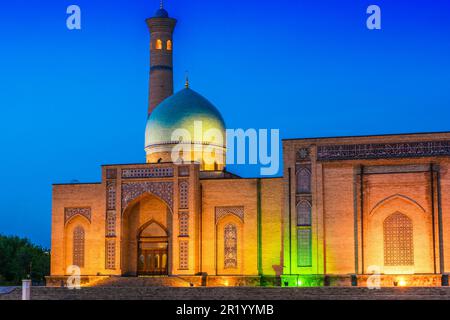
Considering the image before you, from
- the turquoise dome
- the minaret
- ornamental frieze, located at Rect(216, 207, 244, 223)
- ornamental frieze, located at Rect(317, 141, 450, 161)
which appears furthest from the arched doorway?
the minaret

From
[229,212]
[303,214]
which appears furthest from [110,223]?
[303,214]

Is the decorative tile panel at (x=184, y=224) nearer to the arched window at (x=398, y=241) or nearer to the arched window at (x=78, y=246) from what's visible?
the arched window at (x=78, y=246)

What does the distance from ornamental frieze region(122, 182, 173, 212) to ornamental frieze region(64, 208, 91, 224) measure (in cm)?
130

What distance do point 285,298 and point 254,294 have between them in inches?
30.7

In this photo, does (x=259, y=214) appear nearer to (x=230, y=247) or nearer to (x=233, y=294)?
(x=230, y=247)

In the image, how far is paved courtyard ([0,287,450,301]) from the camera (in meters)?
23.7

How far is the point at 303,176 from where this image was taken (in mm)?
28047

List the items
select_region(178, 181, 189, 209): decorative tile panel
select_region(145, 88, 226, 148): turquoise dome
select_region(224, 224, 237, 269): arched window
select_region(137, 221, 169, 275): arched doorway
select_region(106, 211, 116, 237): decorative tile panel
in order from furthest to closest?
select_region(145, 88, 226, 148): turquoise dome
select_region(137, 221, 169, 275): arched doorway
select_region(106, 211, 116, 237): decorative tile panel
select_region(178, 181, 189, 209): decorative tile panel
select_region(224, 224, 237, 269): arched window

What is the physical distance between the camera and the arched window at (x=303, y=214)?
27828 millimetres

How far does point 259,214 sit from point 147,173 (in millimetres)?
3727

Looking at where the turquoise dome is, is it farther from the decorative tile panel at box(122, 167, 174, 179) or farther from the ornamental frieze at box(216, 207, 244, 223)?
the ornamental frieze at box(216, 207, 244, 223)

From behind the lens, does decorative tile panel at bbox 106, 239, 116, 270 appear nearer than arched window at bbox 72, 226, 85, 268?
Yes

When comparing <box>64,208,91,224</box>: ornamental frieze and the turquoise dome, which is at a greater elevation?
the turquoise dome

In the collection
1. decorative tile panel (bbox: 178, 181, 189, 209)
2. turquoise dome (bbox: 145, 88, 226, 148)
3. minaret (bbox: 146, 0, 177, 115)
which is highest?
minaret (bbox: 146, 0, 177, 115)
